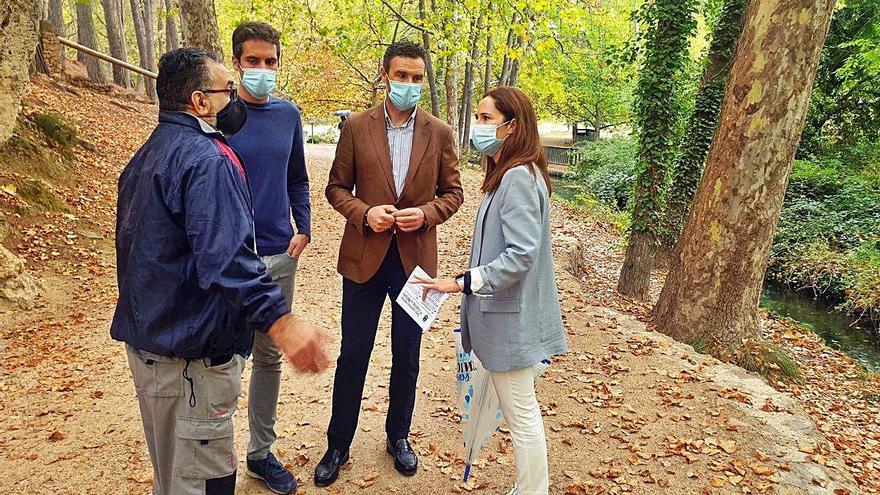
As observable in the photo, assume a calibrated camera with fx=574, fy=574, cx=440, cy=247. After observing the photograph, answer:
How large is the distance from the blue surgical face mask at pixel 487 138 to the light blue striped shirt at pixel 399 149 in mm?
541

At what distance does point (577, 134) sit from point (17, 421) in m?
38.9

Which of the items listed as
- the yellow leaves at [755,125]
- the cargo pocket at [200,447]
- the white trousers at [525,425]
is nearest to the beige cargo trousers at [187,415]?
the cargo pocket at [200,447]

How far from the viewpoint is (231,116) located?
2.44m

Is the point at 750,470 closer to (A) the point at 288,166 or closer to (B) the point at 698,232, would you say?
(B) the point at 698,232

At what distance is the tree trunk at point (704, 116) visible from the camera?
9.91 meters

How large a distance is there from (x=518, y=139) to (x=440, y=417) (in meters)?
2.56

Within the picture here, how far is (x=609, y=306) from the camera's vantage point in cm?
845

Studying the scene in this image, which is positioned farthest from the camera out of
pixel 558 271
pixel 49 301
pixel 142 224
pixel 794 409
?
pixel 558 271

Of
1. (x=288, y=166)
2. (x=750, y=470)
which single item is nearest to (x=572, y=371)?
(x=750, y=470)

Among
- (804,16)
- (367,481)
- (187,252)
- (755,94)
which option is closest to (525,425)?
(367,481)

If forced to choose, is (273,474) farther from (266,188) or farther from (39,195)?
(39,195)

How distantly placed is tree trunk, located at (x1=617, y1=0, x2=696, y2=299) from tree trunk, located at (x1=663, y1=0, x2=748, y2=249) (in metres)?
0.91

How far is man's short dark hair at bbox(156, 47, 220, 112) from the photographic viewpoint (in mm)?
2221

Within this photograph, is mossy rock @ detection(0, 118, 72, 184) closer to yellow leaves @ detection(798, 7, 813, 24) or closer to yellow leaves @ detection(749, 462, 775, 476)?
yellow leaves @ detection(749, 462, 775, 476)
